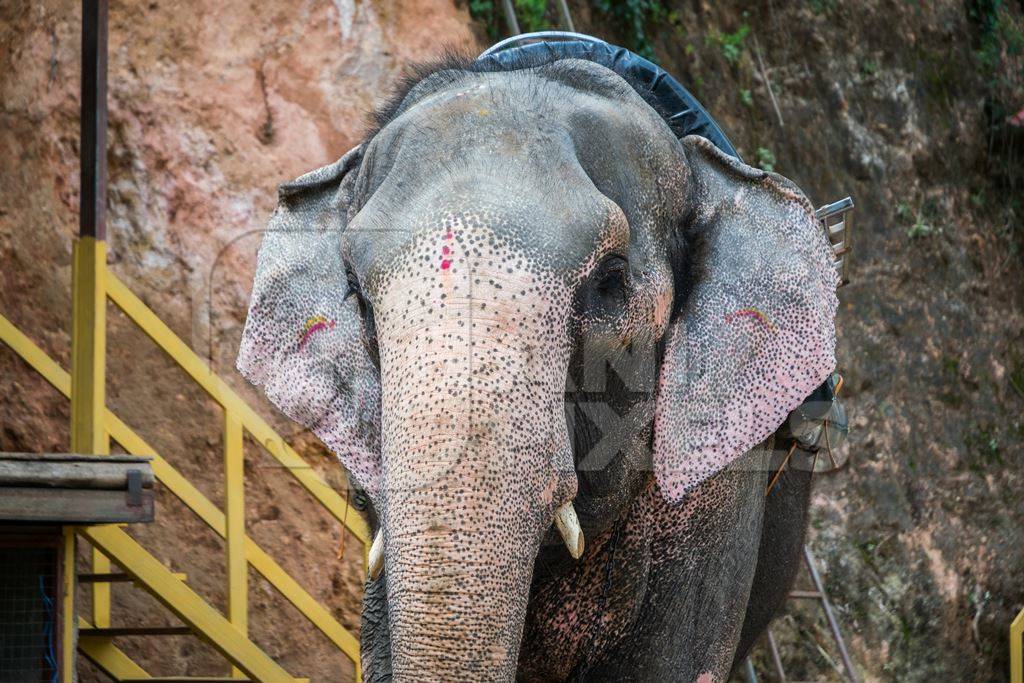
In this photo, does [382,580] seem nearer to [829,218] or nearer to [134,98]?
[829,218]

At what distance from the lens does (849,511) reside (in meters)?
8.61

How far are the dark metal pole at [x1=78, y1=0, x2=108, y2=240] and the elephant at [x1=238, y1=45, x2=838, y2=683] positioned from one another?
6.55 ft

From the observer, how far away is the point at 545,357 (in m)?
2.77

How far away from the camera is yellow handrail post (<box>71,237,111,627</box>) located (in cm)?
528

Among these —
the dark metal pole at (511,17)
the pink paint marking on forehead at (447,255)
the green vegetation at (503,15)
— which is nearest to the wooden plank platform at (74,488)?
the pink paint marking on forehead at (447,255)

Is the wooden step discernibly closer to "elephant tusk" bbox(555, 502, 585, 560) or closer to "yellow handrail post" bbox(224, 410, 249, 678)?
"yellow handrail post" bbox(224, 410, 249, 678)

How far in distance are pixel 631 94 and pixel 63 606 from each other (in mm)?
2568

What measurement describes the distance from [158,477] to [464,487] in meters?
3.59

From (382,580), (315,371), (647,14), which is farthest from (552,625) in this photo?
(647,14)

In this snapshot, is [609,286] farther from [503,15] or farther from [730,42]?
[730,42]

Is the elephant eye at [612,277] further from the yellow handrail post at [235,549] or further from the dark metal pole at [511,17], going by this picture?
the dark metal pole at [511,17]

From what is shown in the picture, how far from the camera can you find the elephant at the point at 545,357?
259cm

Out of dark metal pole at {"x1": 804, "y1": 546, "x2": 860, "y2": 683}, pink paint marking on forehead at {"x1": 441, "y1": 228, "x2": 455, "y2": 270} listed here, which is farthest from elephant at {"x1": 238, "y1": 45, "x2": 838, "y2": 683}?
dark metal pole at {"x1": 804, "y1": 546, "x2": 860, "y2": 683}

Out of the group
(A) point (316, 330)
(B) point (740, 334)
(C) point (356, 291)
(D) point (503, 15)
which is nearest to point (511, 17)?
(D) point (503, 15)
